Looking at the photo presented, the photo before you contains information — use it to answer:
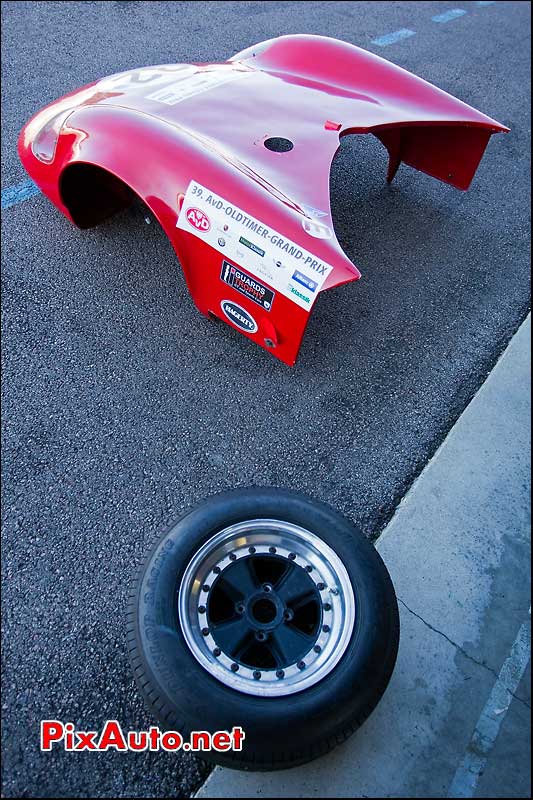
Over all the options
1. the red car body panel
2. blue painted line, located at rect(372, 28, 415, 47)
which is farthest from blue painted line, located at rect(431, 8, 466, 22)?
the red car body panel

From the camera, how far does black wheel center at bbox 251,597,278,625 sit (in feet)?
6.40

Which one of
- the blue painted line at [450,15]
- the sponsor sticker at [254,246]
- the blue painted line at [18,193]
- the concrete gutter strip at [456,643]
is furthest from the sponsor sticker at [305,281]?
the blue painted line at [450,15]

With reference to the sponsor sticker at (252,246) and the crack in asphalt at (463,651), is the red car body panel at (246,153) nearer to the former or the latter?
the sponsor sticker at (252,246)

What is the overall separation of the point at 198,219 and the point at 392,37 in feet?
15.2

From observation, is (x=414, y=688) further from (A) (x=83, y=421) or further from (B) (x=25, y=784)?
(A) (x=83, y=421)

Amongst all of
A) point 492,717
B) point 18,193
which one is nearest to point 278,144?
point 18,193

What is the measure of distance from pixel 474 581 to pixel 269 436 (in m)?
1.05

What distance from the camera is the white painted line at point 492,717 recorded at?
1.89 metres

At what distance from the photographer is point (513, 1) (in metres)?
7.36

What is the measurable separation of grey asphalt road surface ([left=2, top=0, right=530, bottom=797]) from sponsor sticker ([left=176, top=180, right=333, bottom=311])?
0.59 m

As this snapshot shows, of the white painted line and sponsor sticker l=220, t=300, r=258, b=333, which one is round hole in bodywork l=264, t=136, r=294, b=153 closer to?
sponsor sticker l=220, t=300, r=258, b=333

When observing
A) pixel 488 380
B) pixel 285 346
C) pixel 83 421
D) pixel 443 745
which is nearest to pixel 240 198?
pixel 285 346

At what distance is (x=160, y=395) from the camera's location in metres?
2.77

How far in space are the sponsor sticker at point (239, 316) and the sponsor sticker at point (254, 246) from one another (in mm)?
225
